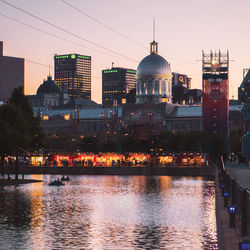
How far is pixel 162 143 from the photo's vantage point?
183375 mm

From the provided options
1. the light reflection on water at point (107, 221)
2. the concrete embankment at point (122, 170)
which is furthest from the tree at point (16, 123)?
the concrete embankment at point (122, 170)

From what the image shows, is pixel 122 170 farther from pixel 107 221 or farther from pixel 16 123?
pixel 107 221

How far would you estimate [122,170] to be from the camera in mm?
129875

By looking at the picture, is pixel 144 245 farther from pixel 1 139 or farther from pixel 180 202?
pixel 1 139

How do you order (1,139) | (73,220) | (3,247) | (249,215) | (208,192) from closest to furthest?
1. (249,215)
2. (3,247)
3. (73,220)
4. (208,192)
5. (1,139)

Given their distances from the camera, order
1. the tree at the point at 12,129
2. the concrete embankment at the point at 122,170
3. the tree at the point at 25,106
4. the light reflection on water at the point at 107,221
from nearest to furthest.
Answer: the light reflection on water at the point at 107,221
the tree at the point at 12,129
the tree at the point at 25,106
the concrete embankment at the point at 122,170

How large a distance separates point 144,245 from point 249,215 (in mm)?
7466

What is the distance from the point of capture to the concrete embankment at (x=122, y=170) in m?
124

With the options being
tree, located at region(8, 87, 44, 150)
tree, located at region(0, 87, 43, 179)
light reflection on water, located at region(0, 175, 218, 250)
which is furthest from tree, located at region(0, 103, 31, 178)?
light reflection on water, located at region(0, 175, 218, 250)

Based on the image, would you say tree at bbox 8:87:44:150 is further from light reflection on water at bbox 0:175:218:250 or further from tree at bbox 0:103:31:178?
light reflection on water at bbox 0:175:218:250

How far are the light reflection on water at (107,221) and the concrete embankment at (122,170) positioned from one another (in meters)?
55.3

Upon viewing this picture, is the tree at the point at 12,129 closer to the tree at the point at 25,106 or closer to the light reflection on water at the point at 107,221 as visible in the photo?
the tree at the point at 25,106

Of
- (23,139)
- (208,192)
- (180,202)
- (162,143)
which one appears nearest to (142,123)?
(162,143)

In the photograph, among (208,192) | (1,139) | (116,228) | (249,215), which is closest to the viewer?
(249,215)
